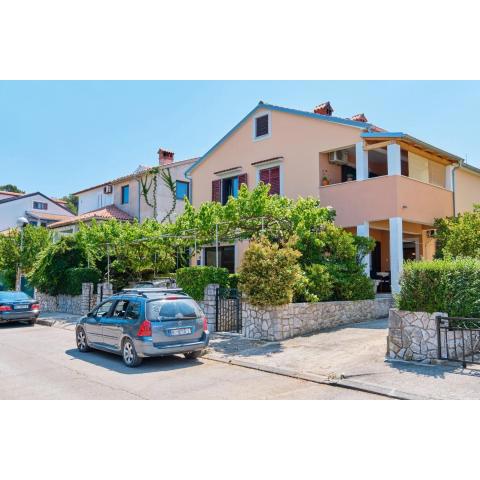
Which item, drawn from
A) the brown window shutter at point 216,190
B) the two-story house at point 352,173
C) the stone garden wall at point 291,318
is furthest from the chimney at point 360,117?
the stone garden wall at point 291,318

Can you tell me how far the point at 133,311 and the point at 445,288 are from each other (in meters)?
6.55

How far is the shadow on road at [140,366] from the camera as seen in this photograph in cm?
915

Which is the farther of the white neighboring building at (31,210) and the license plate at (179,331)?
the white neighboring building at (31,210)

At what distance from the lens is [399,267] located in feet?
53.3

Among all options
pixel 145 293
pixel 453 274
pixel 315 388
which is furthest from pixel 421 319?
pixel 145 293

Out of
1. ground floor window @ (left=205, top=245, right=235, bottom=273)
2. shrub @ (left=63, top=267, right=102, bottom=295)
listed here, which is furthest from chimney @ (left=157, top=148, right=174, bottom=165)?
shrub @ (left=63, top=267, right=102, bottom=295)

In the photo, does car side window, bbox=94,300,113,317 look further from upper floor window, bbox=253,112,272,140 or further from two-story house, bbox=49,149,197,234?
two-story house, bbox=49,149,197,234

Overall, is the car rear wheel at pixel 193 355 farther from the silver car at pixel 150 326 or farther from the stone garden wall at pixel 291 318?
the stone garden wall at pixel 291 318

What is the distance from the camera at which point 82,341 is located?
1138 centimetres

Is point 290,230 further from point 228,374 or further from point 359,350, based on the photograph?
point 228,374

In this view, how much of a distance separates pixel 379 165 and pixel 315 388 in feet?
52.3

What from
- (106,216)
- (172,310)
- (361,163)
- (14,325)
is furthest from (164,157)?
(172,310)

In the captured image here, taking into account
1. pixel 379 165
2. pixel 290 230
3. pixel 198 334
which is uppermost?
pixel 379 165

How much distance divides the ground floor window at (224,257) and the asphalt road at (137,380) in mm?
12350
